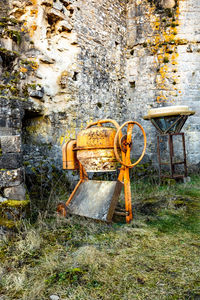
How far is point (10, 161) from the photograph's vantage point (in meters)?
3.06

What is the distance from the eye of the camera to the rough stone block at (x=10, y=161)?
3.02 metres

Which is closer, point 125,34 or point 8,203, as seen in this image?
point 8,203

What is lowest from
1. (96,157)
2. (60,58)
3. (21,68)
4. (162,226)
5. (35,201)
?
(162,226)

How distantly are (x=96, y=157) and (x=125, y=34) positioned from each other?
19.9ft

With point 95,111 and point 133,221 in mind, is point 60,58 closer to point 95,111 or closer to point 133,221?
point 95,111

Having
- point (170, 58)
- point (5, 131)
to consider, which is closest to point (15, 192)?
point (5, 131)

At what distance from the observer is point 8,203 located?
2930 millimetres

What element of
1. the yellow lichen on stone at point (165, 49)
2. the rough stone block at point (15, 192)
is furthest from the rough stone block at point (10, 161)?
the yellow lichen on stone at point (165, 49)

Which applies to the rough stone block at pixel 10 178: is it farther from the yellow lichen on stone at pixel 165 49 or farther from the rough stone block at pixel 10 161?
the yellow lichen on stone at pixel 165 49

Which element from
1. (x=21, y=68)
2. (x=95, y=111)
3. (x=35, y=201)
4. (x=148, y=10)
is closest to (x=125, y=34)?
(x=148, y=10)

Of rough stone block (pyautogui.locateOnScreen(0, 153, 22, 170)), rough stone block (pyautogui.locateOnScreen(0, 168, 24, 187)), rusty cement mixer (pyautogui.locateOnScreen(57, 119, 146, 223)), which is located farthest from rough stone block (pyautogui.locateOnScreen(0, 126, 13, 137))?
rusty cement mixer (pyautogui.locateOnScreen(57, 119, 146, 223))

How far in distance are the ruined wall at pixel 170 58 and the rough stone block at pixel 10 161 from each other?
523 cm

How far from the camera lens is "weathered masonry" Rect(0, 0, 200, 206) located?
174 inches

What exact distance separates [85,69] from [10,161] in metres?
3.55
